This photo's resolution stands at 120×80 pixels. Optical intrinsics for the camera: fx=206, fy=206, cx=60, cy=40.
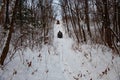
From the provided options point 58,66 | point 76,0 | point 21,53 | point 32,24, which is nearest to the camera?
point 58,66

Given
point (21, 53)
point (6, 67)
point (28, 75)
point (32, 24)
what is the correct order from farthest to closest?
point (32, 24)
point (21, 53)
point (6, 67)
point (28, 75)

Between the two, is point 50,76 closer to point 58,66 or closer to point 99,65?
point 58,66

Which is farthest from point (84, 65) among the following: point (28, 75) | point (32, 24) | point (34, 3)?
point (34, 3)

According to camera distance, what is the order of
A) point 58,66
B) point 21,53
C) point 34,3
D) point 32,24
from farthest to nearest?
1. point 34,3
2. point 32,24
3. point 21,53
4. point 58,66

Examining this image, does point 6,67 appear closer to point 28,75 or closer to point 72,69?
point 28,75

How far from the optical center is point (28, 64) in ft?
29.1

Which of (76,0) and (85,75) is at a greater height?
(76,0)

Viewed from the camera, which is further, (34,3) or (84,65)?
(34,3)

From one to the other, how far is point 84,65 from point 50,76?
8.99ft

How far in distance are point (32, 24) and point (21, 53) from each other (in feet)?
33.1

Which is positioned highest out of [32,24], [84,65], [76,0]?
[76,0]

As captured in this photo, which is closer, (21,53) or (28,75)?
(28,75)

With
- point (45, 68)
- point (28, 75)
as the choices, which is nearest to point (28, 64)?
point (45, 68)

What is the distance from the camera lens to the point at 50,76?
7.76m
